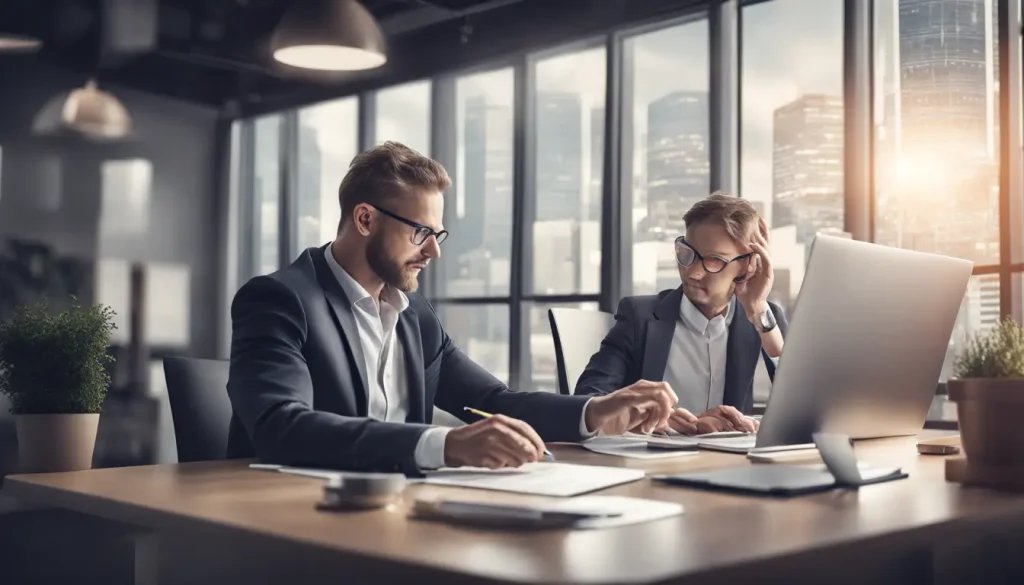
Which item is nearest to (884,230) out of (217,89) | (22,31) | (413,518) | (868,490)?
(868,490)

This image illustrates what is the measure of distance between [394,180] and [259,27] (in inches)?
234

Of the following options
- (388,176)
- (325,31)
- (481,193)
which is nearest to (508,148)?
(481,193)

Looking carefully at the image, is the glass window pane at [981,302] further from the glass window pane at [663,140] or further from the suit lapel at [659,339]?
the suit lapel at [659,339]

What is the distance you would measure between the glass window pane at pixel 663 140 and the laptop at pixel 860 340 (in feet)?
12.6

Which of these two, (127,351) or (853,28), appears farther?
(127,351)

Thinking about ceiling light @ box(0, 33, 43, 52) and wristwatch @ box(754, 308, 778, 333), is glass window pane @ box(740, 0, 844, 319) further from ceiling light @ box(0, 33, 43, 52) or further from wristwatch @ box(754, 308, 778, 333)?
ceiling light @ box(0, 33, 43, 52)

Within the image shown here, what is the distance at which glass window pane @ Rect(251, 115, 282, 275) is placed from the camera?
8.43 metres

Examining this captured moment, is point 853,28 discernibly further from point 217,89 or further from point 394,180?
point 217,89

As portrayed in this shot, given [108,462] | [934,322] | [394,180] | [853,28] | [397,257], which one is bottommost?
[108,462]

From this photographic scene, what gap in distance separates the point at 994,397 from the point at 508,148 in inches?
212

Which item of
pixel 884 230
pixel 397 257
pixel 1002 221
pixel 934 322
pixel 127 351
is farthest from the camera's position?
pixel 127 351

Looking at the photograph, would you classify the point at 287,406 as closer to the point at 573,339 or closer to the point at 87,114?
the point at 573,339

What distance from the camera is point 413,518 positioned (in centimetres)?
112

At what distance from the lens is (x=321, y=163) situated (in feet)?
26.4
